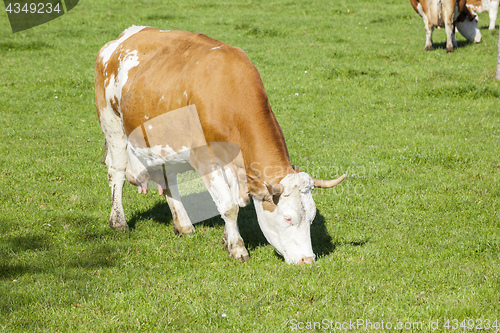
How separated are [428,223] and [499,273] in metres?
1.70

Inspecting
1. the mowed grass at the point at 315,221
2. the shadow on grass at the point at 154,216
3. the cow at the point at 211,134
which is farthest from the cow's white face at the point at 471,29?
the shadow on grass at the point at 154,216

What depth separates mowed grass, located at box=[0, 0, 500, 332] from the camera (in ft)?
17.6

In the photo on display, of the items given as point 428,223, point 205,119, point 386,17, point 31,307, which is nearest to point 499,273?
point 428,223

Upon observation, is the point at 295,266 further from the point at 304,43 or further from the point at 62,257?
the point at 304,43

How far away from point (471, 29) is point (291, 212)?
17.0 metres

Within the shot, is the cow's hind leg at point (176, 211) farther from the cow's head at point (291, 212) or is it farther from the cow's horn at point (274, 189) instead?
the cow's horn at point (274, 189)

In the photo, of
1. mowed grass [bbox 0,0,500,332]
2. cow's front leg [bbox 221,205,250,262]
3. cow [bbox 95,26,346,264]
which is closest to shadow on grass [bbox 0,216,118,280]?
mowed grass [bbox 0,0,500,332]

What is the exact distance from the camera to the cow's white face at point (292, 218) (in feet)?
19.2

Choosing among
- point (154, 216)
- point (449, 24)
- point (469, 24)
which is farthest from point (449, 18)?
point (154, 216)

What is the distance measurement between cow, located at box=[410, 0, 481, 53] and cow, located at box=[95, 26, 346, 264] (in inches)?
533

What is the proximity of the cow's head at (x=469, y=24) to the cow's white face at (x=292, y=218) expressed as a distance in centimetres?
1665

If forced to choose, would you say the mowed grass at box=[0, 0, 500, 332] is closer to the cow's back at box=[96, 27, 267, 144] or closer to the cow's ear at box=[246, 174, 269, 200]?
the cow's ear at box=[246, 174, 269, 200]

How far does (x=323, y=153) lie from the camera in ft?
34.8

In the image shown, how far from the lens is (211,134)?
247 inches
